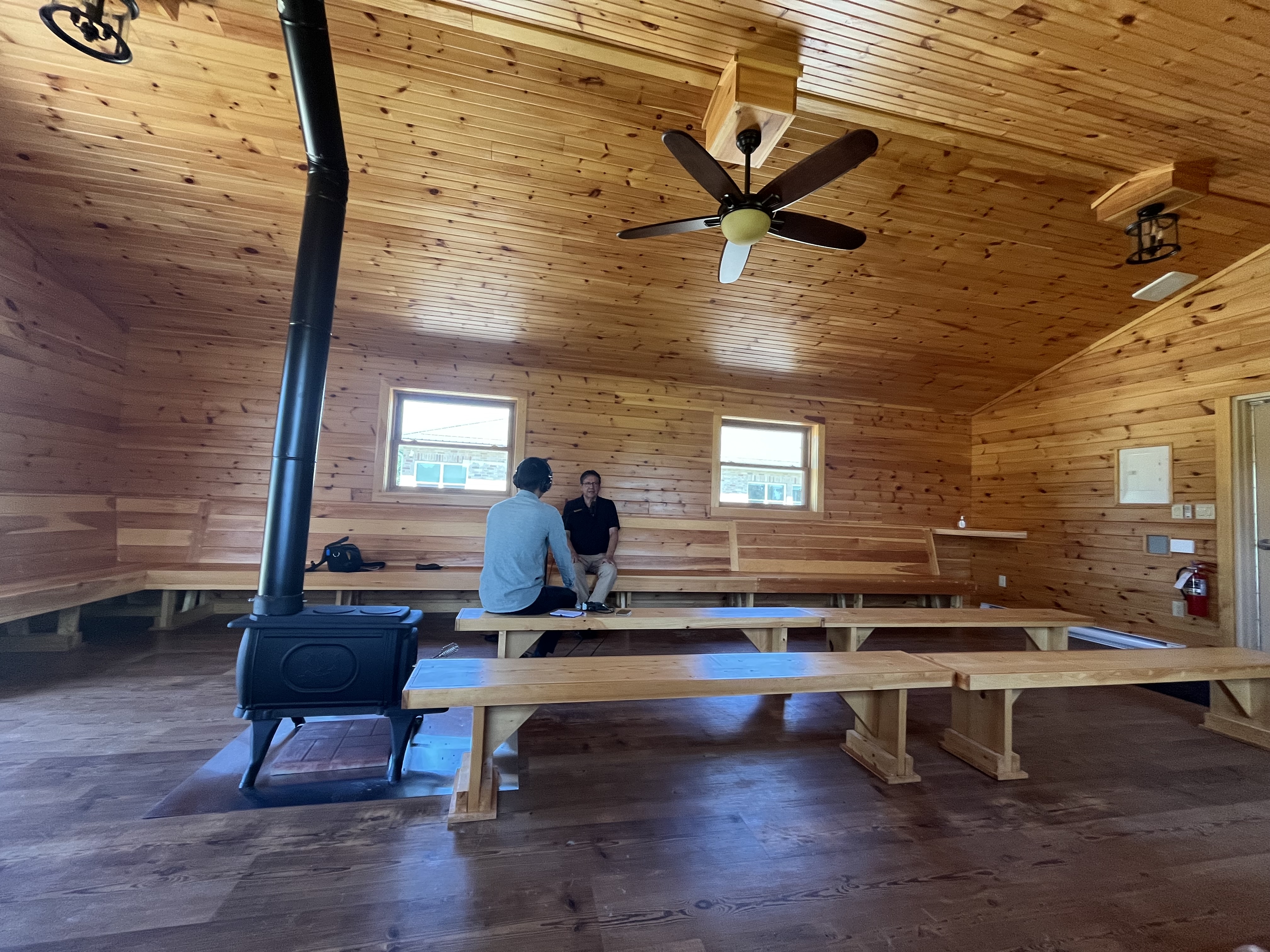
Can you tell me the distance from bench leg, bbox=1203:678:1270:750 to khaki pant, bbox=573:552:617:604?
3490 mm

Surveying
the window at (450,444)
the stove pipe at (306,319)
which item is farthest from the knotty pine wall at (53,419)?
the stove pipe at (306,319)

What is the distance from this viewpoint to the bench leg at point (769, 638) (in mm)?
2898

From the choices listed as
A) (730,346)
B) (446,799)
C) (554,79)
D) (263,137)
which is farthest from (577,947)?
(730,346)

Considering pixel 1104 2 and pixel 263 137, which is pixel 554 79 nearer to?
pixel 263 137

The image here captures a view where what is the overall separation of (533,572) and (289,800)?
1.37m

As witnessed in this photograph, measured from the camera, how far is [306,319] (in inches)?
85.4

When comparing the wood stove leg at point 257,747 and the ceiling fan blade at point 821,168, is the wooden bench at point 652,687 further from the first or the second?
the ceiling fan blade at point 821,168

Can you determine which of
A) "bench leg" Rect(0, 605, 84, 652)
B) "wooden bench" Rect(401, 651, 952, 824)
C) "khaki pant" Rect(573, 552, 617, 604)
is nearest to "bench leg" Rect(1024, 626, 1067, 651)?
"wooden bench" Rect(401, 651, 952, 824)

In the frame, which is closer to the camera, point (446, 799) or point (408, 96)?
point (446, 799)

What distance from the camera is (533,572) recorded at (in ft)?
9.40

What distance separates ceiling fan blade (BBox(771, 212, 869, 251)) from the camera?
2312mm

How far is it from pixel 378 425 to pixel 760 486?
395 cm

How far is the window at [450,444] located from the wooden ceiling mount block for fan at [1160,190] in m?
4.74

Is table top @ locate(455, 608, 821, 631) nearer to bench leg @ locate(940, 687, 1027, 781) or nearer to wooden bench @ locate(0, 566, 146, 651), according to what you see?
bench leg @ locate(940, 687, 1027, 781)
